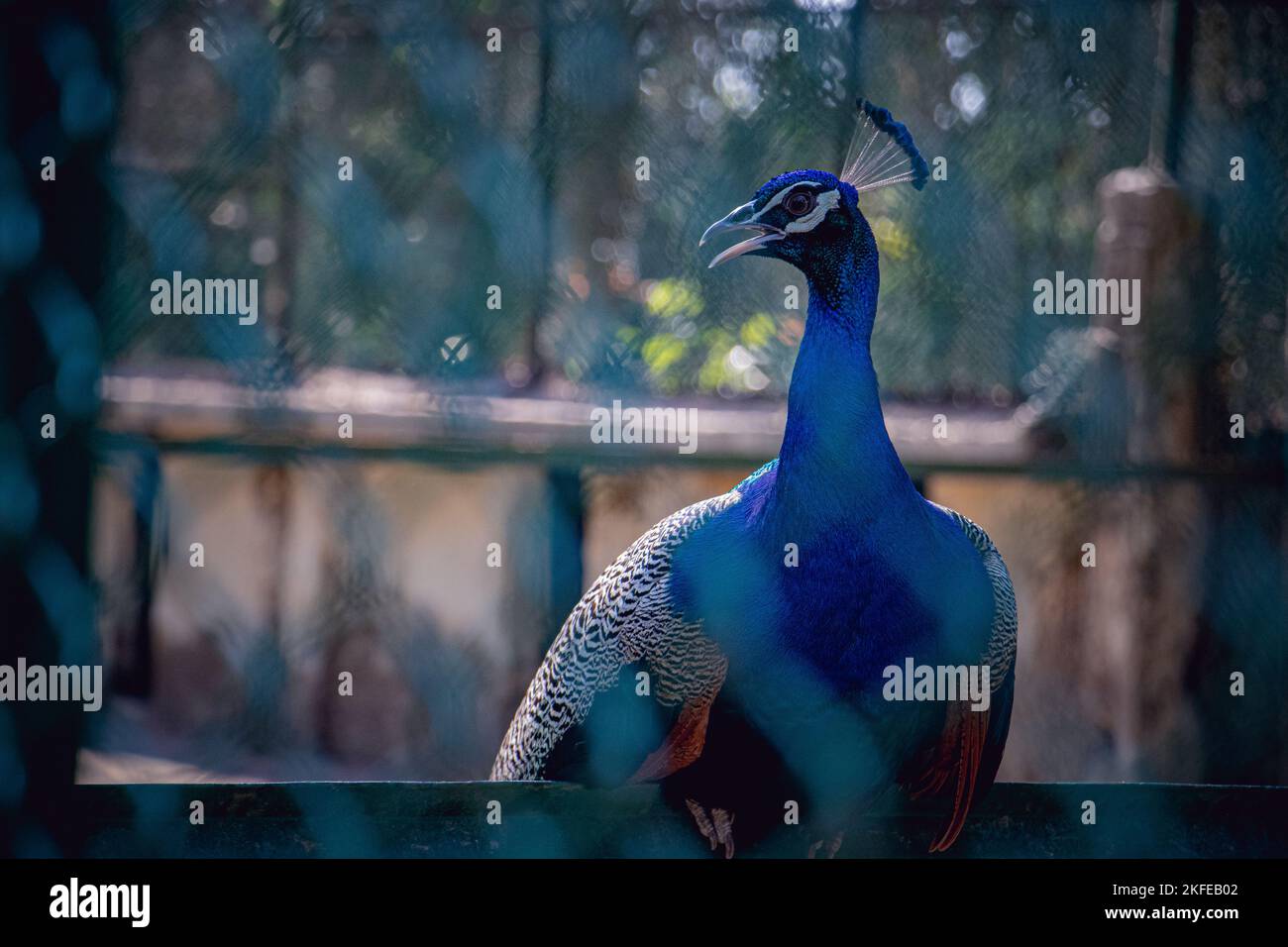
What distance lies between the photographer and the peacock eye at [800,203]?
4.52 feet

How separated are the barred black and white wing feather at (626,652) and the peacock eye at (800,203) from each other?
1.20 feet

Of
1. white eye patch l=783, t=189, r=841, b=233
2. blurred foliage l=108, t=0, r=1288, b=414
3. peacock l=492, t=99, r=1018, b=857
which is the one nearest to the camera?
peacock l=492, t=99, r=1018, b=857

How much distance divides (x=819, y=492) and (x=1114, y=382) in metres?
1.33

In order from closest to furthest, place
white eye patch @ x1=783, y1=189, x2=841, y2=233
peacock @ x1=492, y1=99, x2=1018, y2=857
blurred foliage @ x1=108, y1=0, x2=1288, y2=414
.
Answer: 1. peacock @ x1=492, y1=99, x2=1018, y2=857
2. white eye patch @ x1=783, y1=189, x2=841, y2=233
3. blurred foliage @ x1=108, y1=0, x2=1288, y2=414

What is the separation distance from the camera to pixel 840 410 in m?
1.30

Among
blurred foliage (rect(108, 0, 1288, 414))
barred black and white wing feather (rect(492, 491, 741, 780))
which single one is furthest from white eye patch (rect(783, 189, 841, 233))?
blurred foliage (rect(108, 0, 1288, 414))

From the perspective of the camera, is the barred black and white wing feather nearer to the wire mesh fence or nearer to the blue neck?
the blue neck

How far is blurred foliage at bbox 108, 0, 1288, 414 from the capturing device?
2203 mm

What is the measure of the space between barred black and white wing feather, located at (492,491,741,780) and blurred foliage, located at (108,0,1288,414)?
809 millimetres

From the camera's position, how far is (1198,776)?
7.45ft

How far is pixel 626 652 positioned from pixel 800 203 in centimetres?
60

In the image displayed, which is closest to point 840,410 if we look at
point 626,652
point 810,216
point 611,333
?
point 810,216

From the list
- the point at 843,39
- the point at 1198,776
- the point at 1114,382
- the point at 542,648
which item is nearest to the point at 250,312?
the point at 542,648

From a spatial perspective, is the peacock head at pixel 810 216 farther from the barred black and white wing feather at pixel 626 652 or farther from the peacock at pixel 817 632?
the barred black and white wing feather at pixel 626 652
